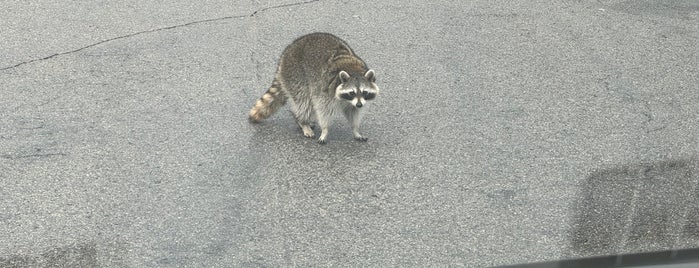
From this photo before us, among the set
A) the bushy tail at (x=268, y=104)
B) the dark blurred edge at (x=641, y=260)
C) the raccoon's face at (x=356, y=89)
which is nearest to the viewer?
the dark blurred edge at (x=641, y=260)

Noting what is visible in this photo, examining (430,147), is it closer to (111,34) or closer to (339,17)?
(339,17)

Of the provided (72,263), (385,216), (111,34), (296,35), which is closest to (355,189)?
(385,216)

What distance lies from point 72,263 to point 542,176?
9.13 feet

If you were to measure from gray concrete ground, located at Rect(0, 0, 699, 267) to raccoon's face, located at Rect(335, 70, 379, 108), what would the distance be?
1.13ft

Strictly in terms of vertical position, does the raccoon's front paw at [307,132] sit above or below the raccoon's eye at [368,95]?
below

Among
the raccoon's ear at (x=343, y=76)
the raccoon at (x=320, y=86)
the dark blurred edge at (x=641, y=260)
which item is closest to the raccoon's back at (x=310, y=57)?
the raccoon at (x=320, y=86)

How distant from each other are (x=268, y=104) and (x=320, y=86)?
1.41ft

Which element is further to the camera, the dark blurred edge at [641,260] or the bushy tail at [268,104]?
the bushy tail at [268,104]

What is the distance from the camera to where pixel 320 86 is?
6375 millimetres

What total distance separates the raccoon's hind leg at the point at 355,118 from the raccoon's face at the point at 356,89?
139 mm

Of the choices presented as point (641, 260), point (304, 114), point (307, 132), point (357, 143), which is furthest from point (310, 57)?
point (641, 260)

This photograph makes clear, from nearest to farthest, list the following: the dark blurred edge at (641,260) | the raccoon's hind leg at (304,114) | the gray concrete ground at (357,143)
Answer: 1. the dark blurred edge at (641,260)
2. the gray concrete ground at (357,143)
3. the raccoon's hind leg at (304,114)

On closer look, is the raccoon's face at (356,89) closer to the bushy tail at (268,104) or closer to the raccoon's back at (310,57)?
the raccoon's back at (310,57)

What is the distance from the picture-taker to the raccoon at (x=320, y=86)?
6195 millimetres
